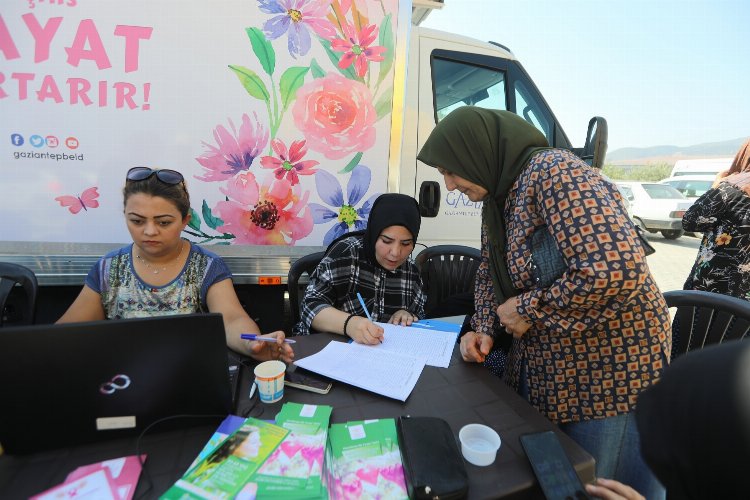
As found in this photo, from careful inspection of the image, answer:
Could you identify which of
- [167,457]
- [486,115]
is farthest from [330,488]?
[486,115]

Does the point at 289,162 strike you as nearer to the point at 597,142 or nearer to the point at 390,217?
the point at 390,217

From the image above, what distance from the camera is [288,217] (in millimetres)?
2135

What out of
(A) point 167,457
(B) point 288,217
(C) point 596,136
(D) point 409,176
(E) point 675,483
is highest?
(C) point 596,136

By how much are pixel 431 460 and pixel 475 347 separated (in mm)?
624

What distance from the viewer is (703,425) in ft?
1.53

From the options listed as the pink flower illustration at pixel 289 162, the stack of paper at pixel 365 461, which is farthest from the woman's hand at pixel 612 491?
the pink flower illustration at pixel 289 162

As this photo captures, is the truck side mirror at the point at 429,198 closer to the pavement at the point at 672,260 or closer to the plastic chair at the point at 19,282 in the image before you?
the plastic chair at the point at 19,282

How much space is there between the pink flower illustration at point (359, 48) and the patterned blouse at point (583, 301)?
131 centimetres

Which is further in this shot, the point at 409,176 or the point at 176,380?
the point at 409,176

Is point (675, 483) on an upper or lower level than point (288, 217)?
lower

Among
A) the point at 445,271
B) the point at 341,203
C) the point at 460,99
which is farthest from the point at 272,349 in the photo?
the point at 460,99

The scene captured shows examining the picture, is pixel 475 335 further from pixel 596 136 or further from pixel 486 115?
pixel 596 136

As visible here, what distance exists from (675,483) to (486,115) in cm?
119

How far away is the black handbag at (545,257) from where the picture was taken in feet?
3.72
